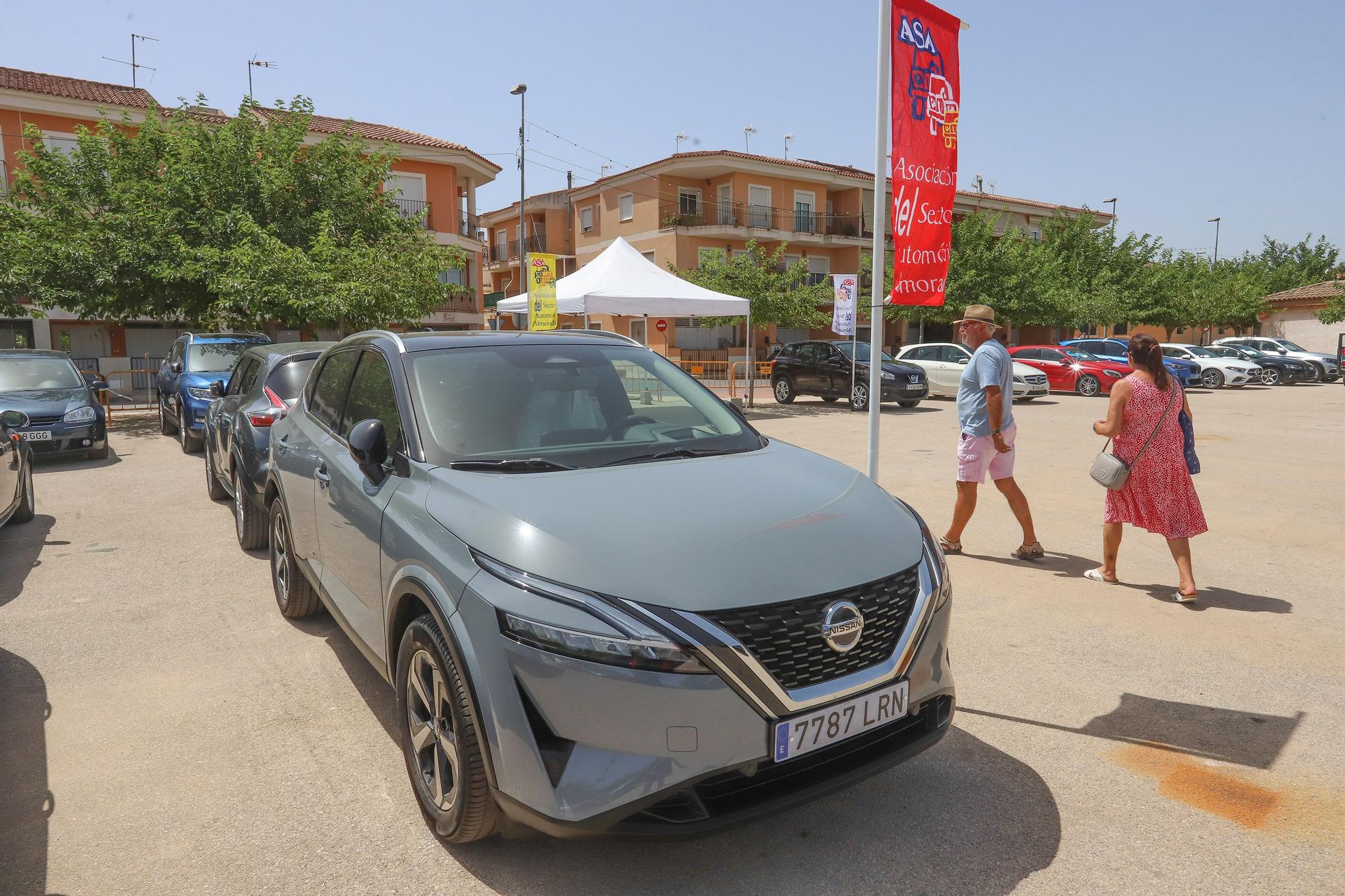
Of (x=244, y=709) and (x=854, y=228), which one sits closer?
(x=244, y=709)

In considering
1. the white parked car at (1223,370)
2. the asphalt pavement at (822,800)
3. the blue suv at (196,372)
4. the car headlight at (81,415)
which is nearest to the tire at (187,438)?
the blue suv at (196,372)

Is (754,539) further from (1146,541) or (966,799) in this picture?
(1146,541)

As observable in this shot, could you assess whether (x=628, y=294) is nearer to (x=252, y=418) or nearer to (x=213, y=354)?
(x=213, y=354)

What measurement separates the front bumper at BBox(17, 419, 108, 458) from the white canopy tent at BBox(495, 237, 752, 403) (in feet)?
24.4

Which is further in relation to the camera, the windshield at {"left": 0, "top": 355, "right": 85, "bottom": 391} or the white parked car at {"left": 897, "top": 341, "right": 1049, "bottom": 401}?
the white parked car at {"left": 897, "top": 341, "right": 1049, "bottom": 401}

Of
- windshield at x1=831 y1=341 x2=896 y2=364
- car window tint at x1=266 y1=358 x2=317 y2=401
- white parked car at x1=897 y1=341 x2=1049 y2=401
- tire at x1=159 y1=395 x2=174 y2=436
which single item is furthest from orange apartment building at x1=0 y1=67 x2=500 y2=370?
white parked car at x1=897 y1=341 x2=1049 y2=401

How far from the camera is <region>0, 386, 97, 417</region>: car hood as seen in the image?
35.3 ft

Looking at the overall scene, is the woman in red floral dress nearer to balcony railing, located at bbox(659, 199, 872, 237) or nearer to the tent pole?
the tent pole

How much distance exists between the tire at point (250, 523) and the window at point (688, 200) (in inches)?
1400

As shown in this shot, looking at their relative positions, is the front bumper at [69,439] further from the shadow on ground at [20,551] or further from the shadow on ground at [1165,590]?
the shadow on ground at [1165,590]

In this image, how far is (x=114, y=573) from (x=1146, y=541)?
25.7 ft

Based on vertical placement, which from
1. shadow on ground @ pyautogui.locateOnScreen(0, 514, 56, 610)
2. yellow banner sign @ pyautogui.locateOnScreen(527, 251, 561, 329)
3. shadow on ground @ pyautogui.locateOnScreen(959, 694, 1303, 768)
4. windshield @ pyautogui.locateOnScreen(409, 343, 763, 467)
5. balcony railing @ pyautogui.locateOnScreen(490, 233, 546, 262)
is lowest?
shadow on ground @ pyautogui.locateOnScreen(959, 694, 1303, 768)

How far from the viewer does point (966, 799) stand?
3.05 meters

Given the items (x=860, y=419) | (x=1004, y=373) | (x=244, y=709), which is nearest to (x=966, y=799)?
(x=244, y=709)
